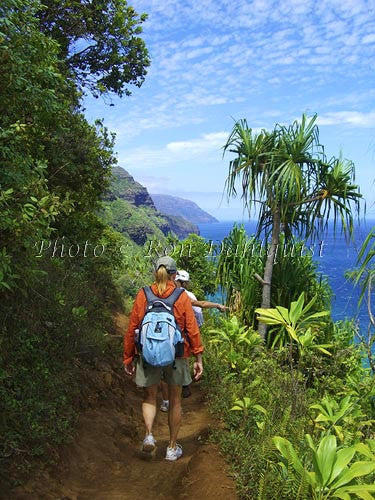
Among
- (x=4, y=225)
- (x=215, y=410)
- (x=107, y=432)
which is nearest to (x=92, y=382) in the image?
(x=107, y=432)

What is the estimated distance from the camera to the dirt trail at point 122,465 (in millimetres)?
3371

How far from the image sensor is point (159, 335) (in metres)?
3.67

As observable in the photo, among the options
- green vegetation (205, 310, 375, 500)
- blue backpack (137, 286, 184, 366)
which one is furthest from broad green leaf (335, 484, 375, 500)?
blue backpack (137, 286, 184, 366)

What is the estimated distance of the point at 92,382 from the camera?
16.8 feet

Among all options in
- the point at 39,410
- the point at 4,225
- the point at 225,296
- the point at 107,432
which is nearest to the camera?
the point at 4,225

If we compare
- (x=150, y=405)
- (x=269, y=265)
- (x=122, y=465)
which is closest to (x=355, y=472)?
(x=150, y=405)

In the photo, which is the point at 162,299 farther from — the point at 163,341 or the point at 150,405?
the point at 150,405

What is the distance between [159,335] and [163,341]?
59mm

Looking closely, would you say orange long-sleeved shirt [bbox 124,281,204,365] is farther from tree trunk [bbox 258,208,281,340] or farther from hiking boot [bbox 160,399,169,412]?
tree trunk [bbox 258,208,281,340]

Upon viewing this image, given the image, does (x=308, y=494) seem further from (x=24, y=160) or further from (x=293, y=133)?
(x=293, y=133)

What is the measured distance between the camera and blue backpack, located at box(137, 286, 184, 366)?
12.1ft

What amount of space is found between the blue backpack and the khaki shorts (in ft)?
0.61

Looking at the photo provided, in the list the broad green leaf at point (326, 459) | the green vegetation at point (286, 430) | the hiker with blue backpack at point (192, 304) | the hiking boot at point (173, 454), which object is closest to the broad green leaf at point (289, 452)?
the green vegetation at point (286, 430)

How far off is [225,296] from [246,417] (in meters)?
4.82
